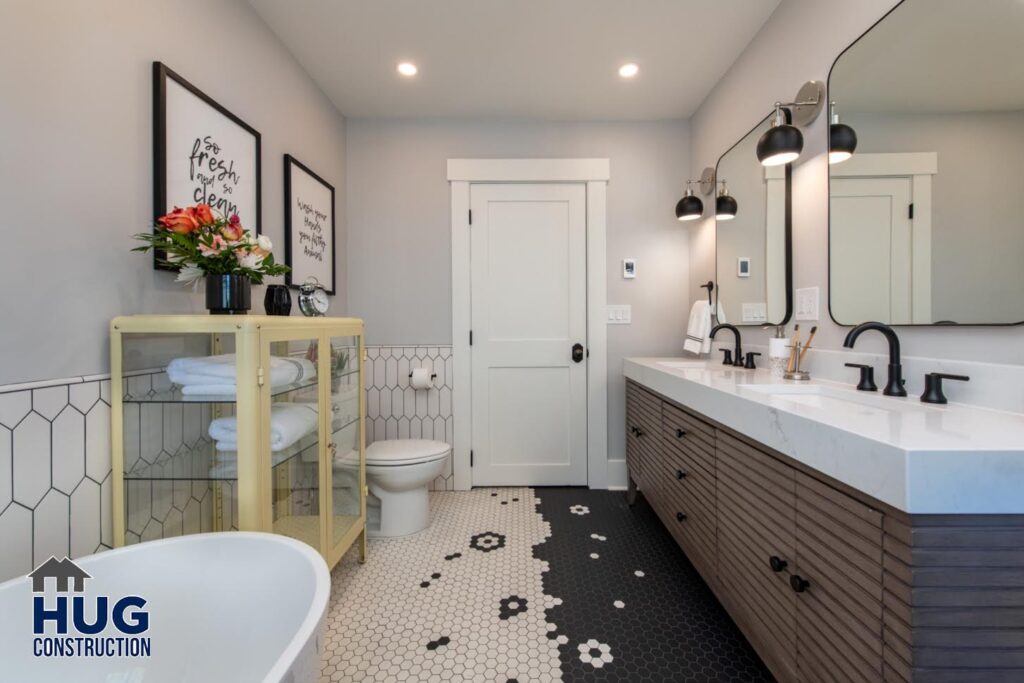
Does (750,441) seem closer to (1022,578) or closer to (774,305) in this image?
(1022,578)

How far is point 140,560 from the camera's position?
3.08 feet

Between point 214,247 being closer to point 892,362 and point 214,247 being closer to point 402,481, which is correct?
point 402,481

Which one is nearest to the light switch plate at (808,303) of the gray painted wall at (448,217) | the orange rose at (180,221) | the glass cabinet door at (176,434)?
the gray painted wall at (448,217)

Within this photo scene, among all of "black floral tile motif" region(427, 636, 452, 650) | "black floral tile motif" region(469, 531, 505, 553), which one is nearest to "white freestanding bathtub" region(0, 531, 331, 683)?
"black floral tile motif" region(427, 636, 452, 650)

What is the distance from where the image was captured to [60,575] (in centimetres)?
84

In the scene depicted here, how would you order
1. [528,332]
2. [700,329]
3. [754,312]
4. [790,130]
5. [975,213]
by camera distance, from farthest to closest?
[528,332] → [700,329] → [754,312] → [790,130] → [975,213]

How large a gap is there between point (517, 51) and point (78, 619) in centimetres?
239

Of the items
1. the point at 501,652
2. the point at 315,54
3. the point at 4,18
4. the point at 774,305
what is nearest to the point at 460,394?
the point at 501,652

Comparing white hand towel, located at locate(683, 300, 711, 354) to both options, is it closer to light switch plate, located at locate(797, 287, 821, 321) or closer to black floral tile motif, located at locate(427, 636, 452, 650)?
light switch plate, located at locate(797, 287, 821, 321)

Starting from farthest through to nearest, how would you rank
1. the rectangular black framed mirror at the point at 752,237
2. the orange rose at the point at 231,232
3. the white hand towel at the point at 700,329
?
the white hand towel at the point at 700,329 → the rectangular black framed mirror at the point at 752,237 → the orange rose at the point at 231,232

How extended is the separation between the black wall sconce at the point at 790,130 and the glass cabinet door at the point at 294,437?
177 centimetres

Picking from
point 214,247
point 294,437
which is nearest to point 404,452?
point 294,437

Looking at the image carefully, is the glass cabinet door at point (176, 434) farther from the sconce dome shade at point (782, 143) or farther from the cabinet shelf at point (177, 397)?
the sconce dome shade at point (782, 143)

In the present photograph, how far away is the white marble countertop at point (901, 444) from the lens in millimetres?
654
